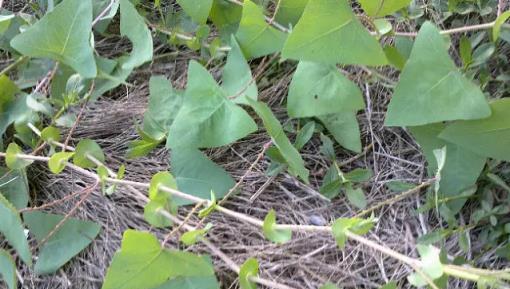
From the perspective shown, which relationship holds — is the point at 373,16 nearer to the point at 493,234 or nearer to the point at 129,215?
the point at 493,234

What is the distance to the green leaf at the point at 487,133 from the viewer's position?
65cm

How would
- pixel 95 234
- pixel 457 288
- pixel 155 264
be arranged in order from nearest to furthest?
pixel 155 264, pixel 457 288, pixel 95 234

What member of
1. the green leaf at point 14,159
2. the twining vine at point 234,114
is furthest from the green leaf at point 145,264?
the green leaf at point 14,159

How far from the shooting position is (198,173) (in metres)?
0.81

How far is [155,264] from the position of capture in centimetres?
65

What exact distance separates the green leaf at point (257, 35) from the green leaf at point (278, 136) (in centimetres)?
9

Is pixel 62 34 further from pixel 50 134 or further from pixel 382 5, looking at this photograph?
pixel 382 5

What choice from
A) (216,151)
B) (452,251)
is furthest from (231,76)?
(452,251)

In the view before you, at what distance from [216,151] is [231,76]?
0.13m

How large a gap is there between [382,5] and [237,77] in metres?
0.21

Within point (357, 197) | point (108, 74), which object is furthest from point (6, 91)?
point (357, 197)

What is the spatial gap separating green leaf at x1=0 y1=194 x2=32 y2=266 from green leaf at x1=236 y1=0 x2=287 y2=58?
354 mm

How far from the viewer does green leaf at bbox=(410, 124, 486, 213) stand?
0.72 metres

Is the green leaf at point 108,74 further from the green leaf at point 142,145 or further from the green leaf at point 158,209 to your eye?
the green leaf at point 158,209
